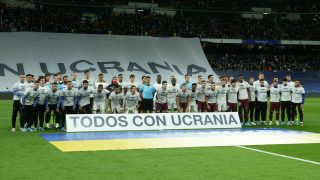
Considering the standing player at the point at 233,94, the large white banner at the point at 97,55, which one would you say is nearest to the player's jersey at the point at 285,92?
the standing player at the point at 233,94

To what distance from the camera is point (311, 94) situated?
44.9 meters

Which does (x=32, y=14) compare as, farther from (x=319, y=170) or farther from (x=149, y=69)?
(x=319, y=170)

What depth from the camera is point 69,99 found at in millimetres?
17781

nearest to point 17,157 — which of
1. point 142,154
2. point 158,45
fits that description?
point 142,154

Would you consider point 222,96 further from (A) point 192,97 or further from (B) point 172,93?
(B) point 172,93

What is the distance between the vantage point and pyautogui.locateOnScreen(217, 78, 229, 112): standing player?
1978 cm

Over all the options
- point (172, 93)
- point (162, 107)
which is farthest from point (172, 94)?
point (162, 107)

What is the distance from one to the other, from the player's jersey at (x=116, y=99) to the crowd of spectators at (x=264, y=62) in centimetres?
3312

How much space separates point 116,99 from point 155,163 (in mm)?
8048

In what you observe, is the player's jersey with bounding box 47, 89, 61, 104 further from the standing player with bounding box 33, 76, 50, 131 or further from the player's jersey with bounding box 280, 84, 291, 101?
the player's jersey with bounding box 280, 84, 291, 101

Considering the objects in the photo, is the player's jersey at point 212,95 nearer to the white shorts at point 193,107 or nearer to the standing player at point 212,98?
the standing player at point 212,98

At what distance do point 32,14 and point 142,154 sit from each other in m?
38.1

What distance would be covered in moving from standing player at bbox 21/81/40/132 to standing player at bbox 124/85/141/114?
366 centimetres

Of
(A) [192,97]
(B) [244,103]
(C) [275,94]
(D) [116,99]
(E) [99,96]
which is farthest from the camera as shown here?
(C) [275,94]
